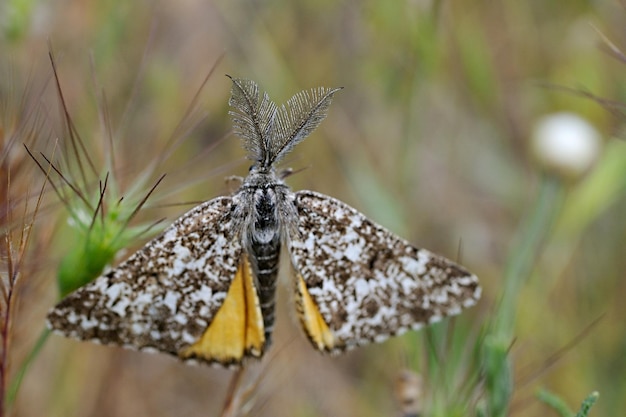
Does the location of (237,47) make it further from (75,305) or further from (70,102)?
(75,305)

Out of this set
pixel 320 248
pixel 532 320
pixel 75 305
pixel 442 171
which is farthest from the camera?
pixel 442 171

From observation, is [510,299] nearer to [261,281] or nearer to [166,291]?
[261,281]

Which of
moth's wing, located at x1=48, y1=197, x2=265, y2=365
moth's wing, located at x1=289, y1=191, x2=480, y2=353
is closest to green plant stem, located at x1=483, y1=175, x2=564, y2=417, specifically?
moth's wing, located at x1=289, y1=191, x2=480, y2=353

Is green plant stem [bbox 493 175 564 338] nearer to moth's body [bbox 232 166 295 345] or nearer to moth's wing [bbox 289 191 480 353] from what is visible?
moth's wing [bbox 289 191 480 353]

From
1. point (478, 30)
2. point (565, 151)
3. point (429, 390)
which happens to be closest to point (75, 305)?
point (429, 390)

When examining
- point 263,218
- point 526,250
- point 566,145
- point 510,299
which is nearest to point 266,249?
point 263,218
